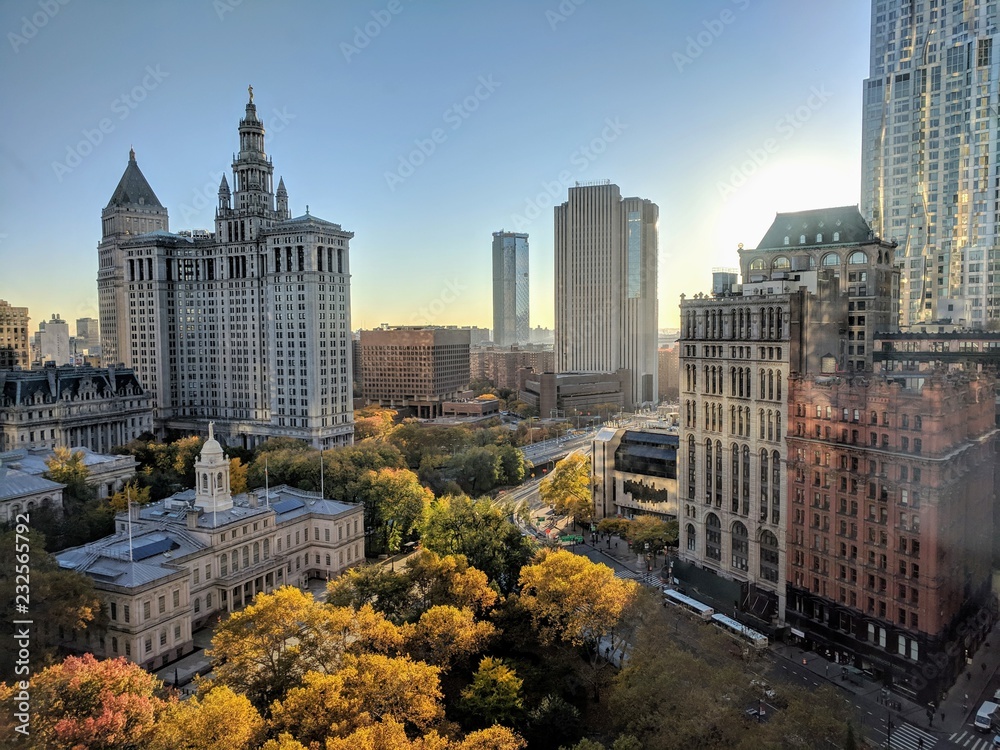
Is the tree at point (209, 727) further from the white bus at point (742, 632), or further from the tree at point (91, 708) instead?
the white bus at point (742, 632)

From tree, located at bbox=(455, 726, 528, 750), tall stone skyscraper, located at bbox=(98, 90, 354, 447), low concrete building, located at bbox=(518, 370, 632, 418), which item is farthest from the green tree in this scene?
low concrete building, located at bbox=(518, 370, 632, 418)

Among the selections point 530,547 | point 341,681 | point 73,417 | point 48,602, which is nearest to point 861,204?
point 530,547

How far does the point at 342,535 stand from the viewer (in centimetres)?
6331

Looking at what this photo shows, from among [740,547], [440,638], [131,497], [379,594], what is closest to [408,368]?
[131,497]

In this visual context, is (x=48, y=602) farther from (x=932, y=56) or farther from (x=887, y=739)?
(x=932, y=56)

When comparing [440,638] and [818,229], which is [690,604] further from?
[818,229]

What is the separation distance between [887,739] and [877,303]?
37790 millimetres

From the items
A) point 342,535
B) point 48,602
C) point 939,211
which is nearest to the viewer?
point 48,602

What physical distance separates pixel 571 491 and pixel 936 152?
5745 cm

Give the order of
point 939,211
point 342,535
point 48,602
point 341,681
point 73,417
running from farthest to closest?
1. point 73,417
2. point 939,211
3. point 342,535
4. point 48,602
5. point 341,681

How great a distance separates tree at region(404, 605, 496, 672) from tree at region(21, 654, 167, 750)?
1416 centimetres

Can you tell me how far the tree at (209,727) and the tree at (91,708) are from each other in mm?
1004

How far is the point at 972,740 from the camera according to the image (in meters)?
41.2

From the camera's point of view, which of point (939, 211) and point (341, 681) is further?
point (939, 211)
